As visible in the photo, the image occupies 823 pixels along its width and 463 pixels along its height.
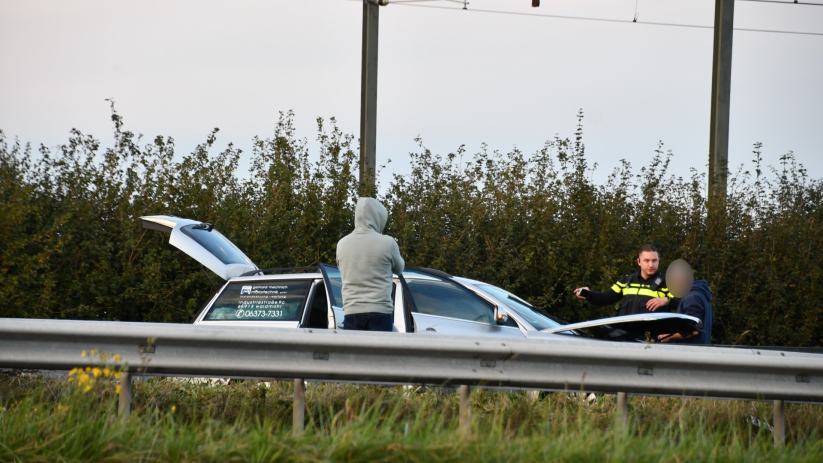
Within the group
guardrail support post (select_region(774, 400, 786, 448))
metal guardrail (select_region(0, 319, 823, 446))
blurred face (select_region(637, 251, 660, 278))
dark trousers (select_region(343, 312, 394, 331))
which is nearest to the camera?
metal guardrail (select_region(0, 319, 823, 446))

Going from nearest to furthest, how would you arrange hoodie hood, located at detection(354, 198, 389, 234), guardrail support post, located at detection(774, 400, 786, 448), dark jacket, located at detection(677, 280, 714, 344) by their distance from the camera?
guardrail support post, located at detection(774, 400, 786, 448), hoodie hood, located at detection(354, 198, 389, 234), dark jacket, located at detection(677, 280, 714, 344)

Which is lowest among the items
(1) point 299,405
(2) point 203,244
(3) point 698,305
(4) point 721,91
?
(1) point 299,405

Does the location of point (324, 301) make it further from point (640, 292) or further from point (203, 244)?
point (640, 292)

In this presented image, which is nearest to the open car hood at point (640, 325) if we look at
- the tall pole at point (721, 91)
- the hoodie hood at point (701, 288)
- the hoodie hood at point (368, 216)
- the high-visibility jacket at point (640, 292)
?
the hoodie hood at point (701, 288)

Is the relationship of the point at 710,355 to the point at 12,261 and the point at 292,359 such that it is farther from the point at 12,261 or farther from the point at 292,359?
the point at 12,261

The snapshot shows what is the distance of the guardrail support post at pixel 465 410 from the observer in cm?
330

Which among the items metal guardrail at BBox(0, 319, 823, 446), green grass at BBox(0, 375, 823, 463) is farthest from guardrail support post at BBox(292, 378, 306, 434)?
green grass at BBox(0, 375, 823, 463)

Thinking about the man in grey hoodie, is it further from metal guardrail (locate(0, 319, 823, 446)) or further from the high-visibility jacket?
the high-visibility jacket

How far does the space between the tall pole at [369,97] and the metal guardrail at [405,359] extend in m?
7.12

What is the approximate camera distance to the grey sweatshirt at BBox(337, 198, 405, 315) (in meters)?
5.16

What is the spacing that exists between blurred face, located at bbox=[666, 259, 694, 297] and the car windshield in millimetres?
1105

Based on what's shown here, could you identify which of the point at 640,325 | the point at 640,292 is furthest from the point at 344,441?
the point at 640,292

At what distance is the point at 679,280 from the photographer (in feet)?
21.4

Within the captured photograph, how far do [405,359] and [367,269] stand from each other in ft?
4.86
